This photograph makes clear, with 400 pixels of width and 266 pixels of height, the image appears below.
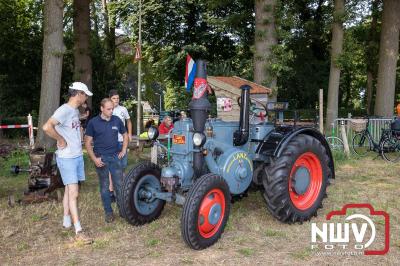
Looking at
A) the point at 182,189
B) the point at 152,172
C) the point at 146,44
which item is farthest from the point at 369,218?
the point at 146,44

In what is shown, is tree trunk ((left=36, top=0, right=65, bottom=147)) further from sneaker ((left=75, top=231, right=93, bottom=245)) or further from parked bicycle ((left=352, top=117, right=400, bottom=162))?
parked bicycle ((left=352, top=117, right=400, bottom=162))

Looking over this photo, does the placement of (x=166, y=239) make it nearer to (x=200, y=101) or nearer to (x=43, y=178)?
(x=200, y=101)

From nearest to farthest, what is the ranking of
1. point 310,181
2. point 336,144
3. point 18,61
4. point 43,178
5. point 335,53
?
1. point 310,181
2. point 43,178
3. point 336,144
4. point 335,53
5. point 18,61

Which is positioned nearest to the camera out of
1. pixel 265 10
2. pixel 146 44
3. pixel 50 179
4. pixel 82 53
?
pixel 50 179

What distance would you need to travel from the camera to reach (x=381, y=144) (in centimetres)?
1027

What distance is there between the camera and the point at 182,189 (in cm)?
476

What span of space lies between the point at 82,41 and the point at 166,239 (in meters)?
11.3

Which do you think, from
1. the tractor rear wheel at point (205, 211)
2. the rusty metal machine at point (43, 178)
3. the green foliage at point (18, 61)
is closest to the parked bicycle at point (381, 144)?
the tractor rear wheel at point (205, 211)

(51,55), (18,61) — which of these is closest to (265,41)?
(51,55)

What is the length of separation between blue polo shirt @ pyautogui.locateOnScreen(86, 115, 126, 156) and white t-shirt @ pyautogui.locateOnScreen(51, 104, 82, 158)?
1.31 ft

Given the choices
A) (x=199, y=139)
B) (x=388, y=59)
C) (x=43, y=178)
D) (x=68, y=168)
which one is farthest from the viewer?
(x=388, y=59)

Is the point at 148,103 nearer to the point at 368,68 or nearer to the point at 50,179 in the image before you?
the point at 368,68

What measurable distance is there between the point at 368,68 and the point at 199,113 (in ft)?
74.9

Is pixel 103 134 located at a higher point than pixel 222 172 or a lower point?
higher
